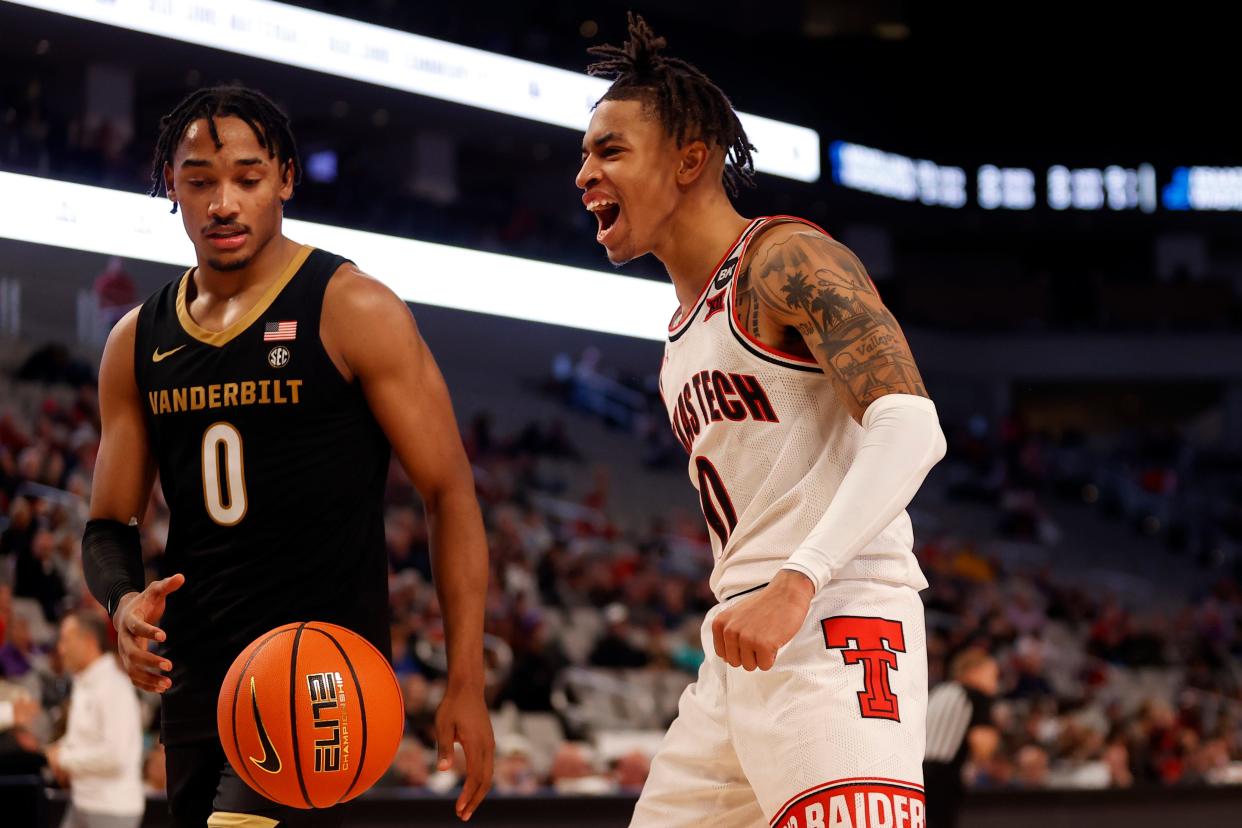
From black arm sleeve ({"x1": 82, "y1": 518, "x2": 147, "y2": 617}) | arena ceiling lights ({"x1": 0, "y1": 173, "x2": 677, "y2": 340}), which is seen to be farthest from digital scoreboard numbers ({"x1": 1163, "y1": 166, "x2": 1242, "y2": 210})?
black arm sleeve ({"x1": 82, "y1": 518, "x2": 147, "y2": 617})

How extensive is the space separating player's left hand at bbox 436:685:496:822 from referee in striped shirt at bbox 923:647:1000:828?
4.21 metres

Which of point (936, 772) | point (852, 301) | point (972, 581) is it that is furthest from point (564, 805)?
point (972, 581)

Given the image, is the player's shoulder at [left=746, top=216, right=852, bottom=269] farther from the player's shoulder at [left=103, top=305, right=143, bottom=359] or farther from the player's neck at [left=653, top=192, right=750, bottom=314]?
the player's shoulder at [left=103, top=305, right=143, bottom=359]

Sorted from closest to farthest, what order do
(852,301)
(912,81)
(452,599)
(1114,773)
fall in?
(852,301) → (452,599) → (1114,773) → (912,81)

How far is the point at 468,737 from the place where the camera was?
3016 mm

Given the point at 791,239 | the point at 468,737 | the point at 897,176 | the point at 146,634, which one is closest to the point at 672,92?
the point at 791,239

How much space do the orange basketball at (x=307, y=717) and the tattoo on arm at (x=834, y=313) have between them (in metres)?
1.01

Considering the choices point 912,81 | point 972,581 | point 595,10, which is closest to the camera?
point 972,581

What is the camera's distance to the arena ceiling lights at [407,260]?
482 inches

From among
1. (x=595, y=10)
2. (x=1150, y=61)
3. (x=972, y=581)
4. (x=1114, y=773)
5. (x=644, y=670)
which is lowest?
(x=1114, y=773)

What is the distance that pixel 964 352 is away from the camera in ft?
85.3

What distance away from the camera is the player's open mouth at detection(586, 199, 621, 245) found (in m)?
3.13

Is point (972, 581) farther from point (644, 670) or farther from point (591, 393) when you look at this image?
point (644, 670)

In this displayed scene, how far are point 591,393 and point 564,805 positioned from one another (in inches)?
518
